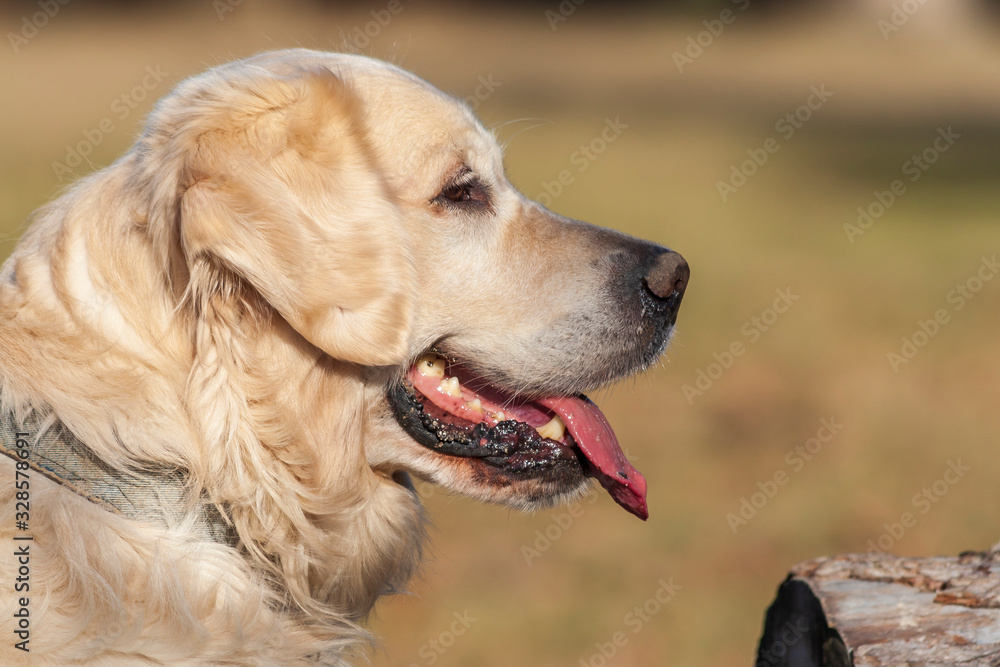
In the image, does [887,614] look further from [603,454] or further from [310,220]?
[310,220]

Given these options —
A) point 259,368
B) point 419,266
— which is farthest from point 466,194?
point 259,368

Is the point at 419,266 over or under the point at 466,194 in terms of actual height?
under

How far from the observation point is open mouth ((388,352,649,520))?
2482 millimetres

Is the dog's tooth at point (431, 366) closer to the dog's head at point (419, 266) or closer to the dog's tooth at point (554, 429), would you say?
the dog's head at point (419, 266)

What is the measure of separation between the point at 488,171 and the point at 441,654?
3023mm

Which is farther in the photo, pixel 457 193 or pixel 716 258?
pixel 716 258

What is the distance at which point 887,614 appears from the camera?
253cm

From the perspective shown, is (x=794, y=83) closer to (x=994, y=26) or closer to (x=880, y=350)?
(x=994, y=26)

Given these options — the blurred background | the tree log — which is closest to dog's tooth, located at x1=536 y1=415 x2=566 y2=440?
the blurred background

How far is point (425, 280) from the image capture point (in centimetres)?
240

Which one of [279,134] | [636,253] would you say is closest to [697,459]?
[636,253]

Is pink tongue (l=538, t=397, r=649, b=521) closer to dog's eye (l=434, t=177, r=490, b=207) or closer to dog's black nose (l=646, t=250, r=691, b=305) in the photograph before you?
dog's black nose (l=646, t=250, r=691, b=305)

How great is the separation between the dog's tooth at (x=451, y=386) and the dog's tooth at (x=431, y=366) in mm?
23

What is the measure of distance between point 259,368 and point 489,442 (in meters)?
0.72
